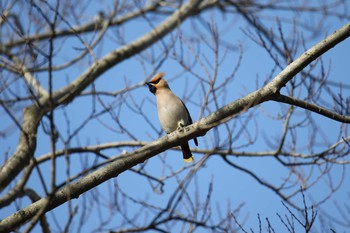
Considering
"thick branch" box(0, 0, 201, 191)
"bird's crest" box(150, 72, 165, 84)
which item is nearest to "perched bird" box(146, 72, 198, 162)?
"bird's crest" box(150, 72, 165, 84)

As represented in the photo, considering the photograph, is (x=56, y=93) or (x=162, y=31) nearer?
(x=56, y=93)

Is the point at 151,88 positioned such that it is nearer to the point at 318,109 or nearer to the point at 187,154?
the point at 187,154

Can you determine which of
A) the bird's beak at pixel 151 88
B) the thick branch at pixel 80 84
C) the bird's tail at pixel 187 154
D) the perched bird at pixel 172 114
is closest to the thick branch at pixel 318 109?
the thick branch at pixel 80 84

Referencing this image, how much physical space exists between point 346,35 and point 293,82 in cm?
163

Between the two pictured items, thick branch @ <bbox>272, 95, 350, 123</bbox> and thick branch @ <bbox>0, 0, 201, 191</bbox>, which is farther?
thick branch @ <bbox>0, 0, 201, 191</bbox>

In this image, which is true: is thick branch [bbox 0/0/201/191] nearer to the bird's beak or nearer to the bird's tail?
the bird's beak

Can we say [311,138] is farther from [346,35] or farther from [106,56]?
[106,56]

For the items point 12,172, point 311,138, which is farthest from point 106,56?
point 311,138

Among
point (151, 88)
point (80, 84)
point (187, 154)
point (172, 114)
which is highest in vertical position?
point (151, 88)

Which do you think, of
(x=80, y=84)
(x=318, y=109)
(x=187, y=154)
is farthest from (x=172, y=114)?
(x=318, y=109)

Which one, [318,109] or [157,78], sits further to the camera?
[157,78]

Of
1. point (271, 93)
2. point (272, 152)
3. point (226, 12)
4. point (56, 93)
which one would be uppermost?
point (226, 12)

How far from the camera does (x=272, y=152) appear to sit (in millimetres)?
5625

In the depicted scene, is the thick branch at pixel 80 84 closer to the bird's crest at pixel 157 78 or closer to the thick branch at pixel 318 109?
the bird's crest at pixel 157 78
